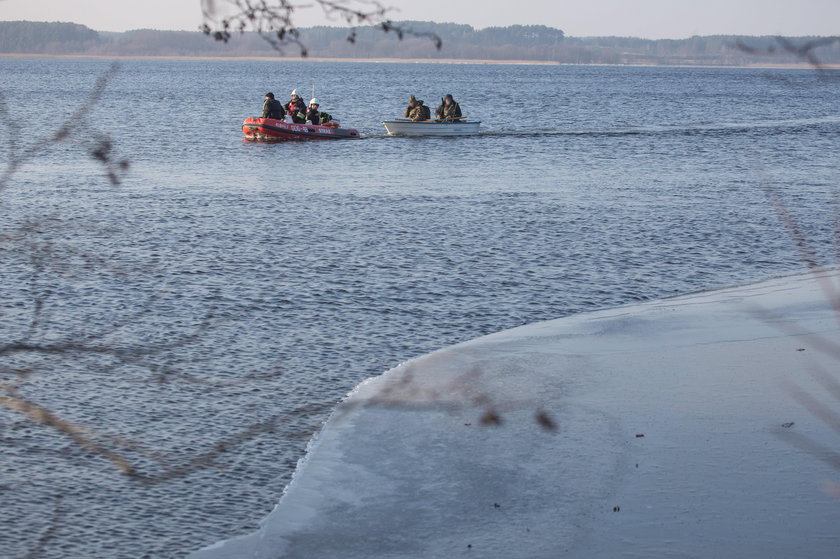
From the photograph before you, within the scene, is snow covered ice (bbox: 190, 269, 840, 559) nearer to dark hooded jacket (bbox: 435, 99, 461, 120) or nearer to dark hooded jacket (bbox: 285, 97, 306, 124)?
dark hooded jacket (bbox: 285, 97, 306, 124)

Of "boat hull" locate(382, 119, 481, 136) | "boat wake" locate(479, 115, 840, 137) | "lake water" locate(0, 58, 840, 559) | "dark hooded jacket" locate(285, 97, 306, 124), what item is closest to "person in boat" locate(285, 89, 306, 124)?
"dark hooded jacket" locate(285, 97, 306, 124)

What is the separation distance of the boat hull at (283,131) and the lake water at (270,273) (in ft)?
2.41

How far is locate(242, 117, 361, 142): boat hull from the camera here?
35344 mm

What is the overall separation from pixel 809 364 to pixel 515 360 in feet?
8.86

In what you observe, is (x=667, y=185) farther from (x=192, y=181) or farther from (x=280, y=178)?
(x=192, y=181)

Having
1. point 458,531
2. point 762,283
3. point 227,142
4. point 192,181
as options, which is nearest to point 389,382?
point 458,531

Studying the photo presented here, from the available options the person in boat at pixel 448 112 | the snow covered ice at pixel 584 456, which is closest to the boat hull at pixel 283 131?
the person in boat at pixel 448 112

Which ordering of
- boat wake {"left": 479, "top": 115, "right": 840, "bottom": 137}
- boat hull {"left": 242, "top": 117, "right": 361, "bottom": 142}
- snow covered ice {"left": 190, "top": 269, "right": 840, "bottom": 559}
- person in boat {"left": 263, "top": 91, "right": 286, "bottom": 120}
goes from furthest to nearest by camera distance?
boat wake {"left": 479, "top": 115, "right": 840, "bottom": 137}, person in boat {"left": 263, "top": 91, "right": 286, "bottom": 120}, boat hull {"left": 242, "top": 117, "right": 361, "bottom": 142}, snow covered ice {"left": 190, "top": 269, "right": 840, "bottom": 559}

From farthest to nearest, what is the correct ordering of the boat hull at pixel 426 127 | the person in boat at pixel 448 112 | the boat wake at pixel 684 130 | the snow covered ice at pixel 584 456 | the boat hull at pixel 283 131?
the boat wake at pixel 684 130
the person in boat at pixel 448 112
the boat hull at pixel 426 127
the boat hull at pixel 283 131
the snow covered ice at pixel 584 456

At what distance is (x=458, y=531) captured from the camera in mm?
6188

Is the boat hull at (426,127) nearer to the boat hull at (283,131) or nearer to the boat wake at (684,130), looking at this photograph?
the boat hull at (283,131)

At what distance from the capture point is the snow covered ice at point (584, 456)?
6.08m

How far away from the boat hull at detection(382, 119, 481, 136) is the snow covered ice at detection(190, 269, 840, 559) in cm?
2778

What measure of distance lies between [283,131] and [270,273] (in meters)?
21.9
